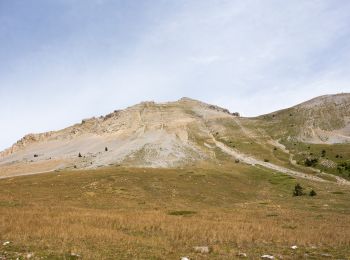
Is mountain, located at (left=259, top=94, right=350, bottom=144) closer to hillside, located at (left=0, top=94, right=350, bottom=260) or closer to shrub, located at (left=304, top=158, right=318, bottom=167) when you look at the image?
hillside, located at (left=0, top=94, right=350, bottom=260)

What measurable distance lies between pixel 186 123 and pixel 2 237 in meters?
137

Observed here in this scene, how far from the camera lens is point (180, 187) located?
235 feet

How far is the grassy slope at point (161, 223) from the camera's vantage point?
74.4 ft

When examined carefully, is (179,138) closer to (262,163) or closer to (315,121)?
(262,163)

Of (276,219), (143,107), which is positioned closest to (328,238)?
(276,219)

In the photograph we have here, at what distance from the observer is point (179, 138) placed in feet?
444

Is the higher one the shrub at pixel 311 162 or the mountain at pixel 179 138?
the mountain at pixel 179 138

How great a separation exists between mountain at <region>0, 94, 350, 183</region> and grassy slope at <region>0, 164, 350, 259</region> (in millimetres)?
29736

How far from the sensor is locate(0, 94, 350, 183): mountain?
110 metres

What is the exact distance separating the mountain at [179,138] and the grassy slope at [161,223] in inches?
1171

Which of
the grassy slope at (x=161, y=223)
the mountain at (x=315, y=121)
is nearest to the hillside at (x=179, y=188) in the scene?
Result: the grassy slope at (x=161, y=223)

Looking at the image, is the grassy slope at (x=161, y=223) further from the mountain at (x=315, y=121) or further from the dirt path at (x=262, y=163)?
the mountain at (x=315, y=121)

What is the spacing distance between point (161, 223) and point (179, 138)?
334 ft

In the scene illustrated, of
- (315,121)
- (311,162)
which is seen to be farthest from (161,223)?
(315,121)
